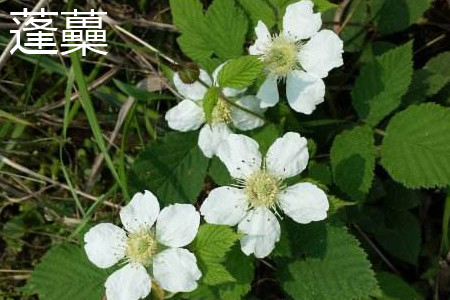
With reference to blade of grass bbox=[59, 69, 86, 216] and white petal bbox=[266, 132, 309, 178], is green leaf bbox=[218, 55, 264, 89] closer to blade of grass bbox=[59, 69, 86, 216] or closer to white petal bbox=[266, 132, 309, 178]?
white petal bbox=[266, 132, 309, 178]

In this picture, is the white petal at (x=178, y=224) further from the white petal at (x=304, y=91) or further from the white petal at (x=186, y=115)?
the white petal at (x=304, y=91)

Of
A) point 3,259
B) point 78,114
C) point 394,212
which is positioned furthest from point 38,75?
point 394,212

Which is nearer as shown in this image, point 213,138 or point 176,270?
point 176,270

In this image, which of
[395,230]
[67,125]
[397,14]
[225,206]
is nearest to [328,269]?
[225,206]

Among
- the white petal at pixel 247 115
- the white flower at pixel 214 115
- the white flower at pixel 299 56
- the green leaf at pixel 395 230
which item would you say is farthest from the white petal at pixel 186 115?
the green leaf at pixel 395 230

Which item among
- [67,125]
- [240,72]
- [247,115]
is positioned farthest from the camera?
[67,125]

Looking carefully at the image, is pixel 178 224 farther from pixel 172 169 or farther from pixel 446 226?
pixel 446 226

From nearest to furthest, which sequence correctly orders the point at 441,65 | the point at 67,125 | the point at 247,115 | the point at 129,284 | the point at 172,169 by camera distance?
the point at 129,284 → the point at 247,115 → the point at 172,169 → the point at 441,65 → the point at 67,125
